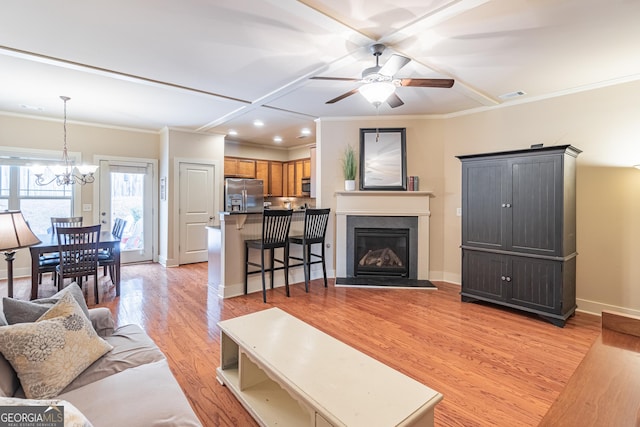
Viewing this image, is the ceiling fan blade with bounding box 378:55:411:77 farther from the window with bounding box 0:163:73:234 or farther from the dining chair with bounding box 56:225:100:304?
the window with bounding box 0:163:73:234

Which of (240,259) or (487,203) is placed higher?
(487,203)

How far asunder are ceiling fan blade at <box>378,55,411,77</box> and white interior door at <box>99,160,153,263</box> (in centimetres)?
517

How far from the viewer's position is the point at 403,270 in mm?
4859

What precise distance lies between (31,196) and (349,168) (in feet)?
16.7

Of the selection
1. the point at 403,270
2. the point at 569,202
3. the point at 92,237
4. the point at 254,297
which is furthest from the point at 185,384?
the point at 569,202

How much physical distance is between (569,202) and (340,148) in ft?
9.75

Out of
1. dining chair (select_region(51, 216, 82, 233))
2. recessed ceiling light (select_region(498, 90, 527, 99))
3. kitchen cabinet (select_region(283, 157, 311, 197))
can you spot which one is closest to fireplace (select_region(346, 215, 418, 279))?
recessed ceiling light (select_region(498, 90, 527, 99))

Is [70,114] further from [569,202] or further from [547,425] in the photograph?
[569,202]

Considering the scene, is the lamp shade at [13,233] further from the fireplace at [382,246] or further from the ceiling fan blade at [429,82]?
the fireplace at [382,246]

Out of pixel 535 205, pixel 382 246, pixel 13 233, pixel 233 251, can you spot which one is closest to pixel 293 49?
pixel 13 233

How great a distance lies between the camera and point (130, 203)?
5875mm

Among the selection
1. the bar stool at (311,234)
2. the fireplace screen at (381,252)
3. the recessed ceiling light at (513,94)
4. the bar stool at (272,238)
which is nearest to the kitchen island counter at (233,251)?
the bar stool at (272,238)

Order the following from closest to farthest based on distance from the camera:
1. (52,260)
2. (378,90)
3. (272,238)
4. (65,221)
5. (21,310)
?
1. (21,310)
2. (378,90)
3. (52,260)
4. (272,238)
5. (65,221)

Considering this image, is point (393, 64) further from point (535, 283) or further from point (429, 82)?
point (535, 283)
